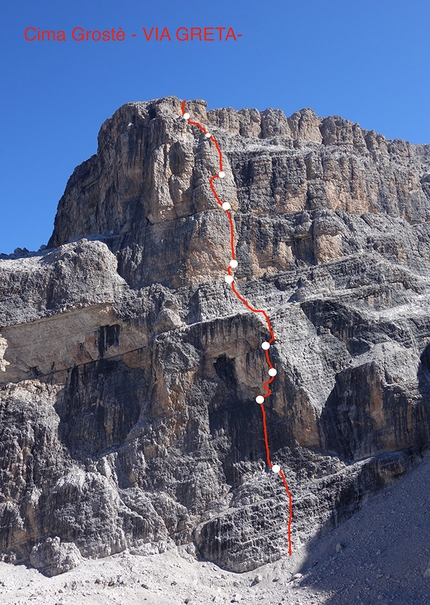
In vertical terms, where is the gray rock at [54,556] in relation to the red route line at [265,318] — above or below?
below

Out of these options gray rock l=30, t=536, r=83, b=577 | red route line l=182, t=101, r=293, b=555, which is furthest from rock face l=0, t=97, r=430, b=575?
red route line l=182, t=101, r=293, b=555

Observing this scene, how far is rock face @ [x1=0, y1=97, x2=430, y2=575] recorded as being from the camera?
88.0 ft

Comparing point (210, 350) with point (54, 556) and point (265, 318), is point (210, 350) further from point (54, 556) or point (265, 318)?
point (54, 556)

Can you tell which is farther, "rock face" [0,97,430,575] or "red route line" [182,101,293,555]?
"rock face" [0,97,430,575]

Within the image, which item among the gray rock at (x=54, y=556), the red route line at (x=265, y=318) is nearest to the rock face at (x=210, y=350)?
the gray rock at (x=54, y=556)

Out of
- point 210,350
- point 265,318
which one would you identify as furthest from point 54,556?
point 265,318

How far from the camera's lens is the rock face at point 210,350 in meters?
26.8

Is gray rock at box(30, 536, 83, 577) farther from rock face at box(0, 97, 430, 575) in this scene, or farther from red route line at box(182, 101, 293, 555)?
red route line at box(182, 101, 293, 555)

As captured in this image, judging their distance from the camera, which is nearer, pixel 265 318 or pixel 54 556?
pixel 54 556

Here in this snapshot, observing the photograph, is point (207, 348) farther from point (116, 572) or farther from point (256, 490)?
point (116, 572)

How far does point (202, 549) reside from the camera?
26188 mm

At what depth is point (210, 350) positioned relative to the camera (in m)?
29.2

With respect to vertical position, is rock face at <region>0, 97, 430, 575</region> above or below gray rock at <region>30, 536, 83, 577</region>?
above

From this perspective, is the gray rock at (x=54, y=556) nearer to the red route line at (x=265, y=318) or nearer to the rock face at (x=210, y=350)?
the rock face at (x=210, y=350)
